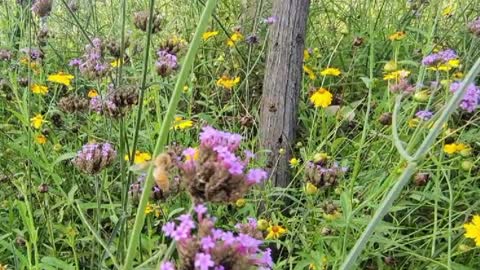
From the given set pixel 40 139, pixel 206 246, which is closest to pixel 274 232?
pixel 40 139

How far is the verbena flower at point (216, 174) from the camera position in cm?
70

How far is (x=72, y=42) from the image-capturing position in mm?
Answer: 3412

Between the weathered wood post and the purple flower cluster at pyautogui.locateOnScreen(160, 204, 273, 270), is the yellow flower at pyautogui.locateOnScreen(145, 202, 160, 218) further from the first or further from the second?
the purple flower cluster at pyautogui.locateOnScreen(160, 204, 273, 270)

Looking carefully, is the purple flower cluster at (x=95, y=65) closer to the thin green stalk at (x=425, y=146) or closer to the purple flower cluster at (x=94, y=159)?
the purple flower cluster at (x=94, y=159)

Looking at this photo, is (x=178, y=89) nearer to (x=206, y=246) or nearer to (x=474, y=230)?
(x=206, y=246)

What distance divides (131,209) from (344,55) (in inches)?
64.9

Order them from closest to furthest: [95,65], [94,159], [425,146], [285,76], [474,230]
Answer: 1. [425,146]
2. [94,159]
3. [474,230]
4. [95,65]
5. [285,76]

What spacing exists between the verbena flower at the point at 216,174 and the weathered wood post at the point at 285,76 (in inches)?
63.4

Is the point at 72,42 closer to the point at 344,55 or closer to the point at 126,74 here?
the point at 126,74

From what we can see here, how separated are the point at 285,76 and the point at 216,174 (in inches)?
67.0

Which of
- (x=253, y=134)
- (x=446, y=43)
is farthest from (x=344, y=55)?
(x=253, y=134)

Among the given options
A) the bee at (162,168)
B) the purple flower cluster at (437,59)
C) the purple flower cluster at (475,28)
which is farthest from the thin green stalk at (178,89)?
the purple flower cluster at (475,28)

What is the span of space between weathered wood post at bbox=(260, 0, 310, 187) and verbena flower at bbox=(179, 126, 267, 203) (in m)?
1.61

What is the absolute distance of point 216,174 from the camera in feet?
2.28
